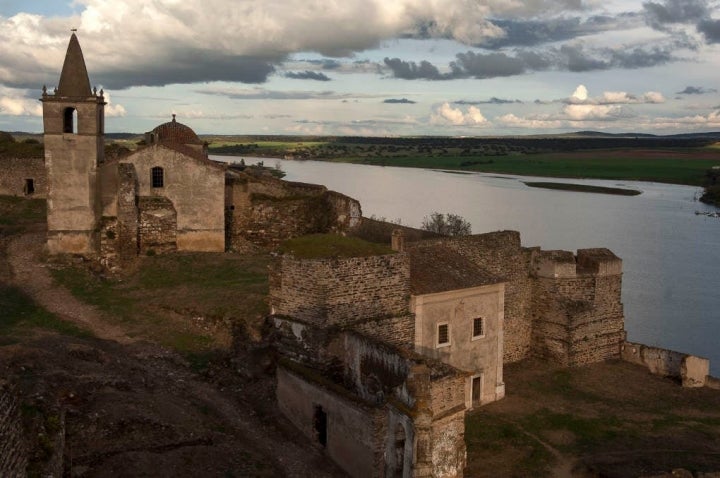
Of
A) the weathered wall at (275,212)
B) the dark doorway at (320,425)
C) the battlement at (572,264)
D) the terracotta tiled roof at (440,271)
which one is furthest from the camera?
the weathered wall at (275,212)

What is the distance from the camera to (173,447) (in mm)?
12711

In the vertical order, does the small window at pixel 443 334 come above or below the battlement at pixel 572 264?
below

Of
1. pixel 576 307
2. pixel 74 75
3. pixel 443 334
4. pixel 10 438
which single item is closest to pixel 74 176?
pixel 74 75

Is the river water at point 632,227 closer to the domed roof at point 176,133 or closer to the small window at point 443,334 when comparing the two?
the small window at point 443,334

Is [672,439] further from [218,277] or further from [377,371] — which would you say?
[218,277]

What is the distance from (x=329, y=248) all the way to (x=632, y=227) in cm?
4450

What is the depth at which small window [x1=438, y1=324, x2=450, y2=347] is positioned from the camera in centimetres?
1803

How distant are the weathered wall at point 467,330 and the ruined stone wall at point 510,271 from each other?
1589 mm

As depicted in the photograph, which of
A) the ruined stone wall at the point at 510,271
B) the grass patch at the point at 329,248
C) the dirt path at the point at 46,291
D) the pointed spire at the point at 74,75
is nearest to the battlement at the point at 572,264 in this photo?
the ruined stone wall at the point at 510,271

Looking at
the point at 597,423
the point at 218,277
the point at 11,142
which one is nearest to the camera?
the point at 597,423

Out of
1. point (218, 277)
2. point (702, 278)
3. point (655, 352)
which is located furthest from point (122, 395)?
point (702, 278)

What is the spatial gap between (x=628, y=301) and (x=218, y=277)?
67.2 feet

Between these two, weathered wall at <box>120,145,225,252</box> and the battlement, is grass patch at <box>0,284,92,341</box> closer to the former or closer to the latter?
weathered wall at <box>120,145,225,252</box>

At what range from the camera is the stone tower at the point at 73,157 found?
2541 centimetres
